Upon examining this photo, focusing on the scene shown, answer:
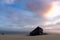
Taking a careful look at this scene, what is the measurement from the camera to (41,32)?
126 ft

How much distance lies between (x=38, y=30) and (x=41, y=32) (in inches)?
38.9

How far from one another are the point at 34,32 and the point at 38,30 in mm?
1155

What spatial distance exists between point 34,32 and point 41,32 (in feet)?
5.98

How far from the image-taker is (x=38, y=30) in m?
38.3

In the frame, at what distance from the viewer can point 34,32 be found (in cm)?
3838
